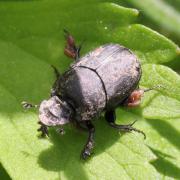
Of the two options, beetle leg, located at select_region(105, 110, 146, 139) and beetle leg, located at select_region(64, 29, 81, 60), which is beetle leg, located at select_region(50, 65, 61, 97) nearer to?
beetle leg, located at select_region(64, 29, 81, 60)

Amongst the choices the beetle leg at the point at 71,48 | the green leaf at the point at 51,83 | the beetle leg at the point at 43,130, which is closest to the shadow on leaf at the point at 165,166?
the green leaf at the point at 51,83

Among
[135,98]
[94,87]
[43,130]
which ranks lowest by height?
[43,130]

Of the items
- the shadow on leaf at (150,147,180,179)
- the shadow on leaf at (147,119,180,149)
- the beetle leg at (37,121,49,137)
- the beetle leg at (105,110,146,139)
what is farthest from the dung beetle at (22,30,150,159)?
the shadow on leaf at (150,147,180,179)

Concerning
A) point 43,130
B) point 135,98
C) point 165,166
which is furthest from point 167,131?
point 43,130

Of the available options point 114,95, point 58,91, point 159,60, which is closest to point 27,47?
point 58,91

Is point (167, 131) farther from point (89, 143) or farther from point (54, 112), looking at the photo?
point (54, 112)
